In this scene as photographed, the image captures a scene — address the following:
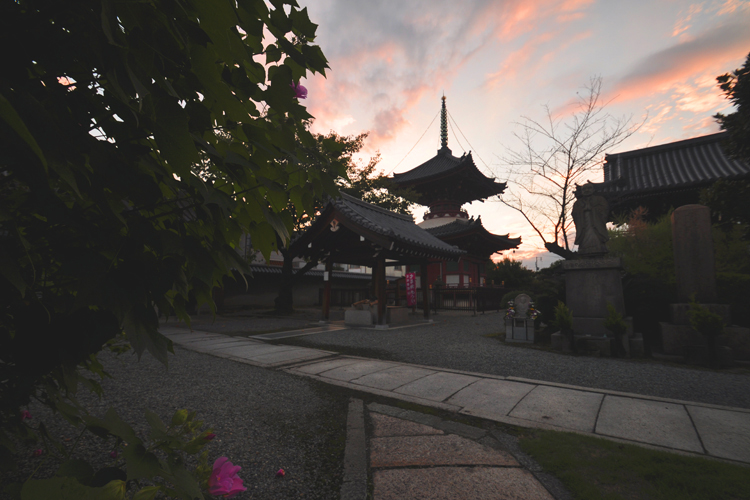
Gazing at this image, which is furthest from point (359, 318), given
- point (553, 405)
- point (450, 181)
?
point (450, 181)

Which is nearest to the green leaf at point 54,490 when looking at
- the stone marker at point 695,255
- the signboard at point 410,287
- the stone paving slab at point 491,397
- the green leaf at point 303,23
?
the green leaf at point 303,23

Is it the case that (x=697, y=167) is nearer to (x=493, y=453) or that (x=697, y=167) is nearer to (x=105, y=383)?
(x=493, y=453)

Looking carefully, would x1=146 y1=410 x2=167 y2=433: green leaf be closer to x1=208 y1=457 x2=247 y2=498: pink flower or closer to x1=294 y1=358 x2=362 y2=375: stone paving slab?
x1=208 y1=457 x2=247 y2=498: pink flower

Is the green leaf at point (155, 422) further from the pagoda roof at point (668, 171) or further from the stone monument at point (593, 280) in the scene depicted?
the pagoda roof at point (668, 171)

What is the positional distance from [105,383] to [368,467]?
4.05 m

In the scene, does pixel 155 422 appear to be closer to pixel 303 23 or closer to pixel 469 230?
pixel 303 23

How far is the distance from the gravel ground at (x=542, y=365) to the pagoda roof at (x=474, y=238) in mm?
11496

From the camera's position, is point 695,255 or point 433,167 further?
point 433,167

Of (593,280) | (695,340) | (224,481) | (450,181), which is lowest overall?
(695,340)

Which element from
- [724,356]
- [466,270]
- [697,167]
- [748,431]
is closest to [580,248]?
[724,356]

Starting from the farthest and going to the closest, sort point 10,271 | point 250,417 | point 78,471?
1. point 250,417
2. point 78,471
3. point 10,271

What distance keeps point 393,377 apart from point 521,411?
179cm

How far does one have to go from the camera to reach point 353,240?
11.1 metres

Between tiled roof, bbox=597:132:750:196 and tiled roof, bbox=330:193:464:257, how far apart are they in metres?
6.31
